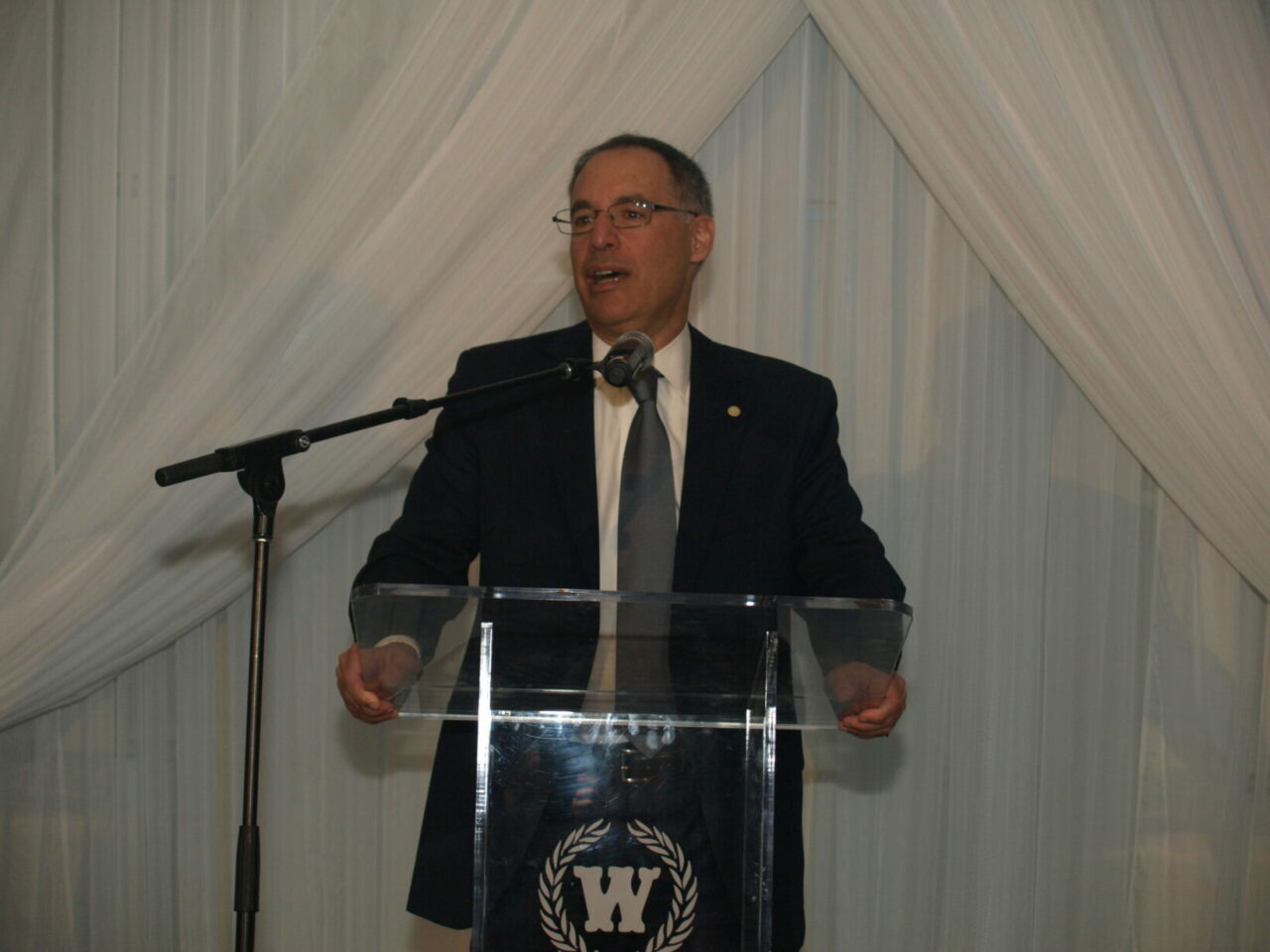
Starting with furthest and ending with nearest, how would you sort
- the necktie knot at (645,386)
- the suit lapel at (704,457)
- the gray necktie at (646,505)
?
1. the suit lapel at (704,457)
2. the gray necktie at (646,505)
3. the necktie knot at (645,386)

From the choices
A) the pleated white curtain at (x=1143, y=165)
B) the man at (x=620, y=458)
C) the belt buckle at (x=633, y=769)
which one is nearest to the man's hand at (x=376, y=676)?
the belt buckle at (x=633, y=769)

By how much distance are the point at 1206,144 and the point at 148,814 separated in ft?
9.01

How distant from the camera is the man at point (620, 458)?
2238 mm

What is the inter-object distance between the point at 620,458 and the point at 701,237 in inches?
21.3

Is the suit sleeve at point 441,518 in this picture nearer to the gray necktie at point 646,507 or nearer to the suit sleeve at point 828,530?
the gray necktie at point 646,507

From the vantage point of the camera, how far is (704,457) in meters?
2.30

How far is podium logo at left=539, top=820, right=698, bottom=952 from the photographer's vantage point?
150 cm

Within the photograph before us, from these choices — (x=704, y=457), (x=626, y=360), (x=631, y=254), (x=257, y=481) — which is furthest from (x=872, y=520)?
(x=257, y=481)

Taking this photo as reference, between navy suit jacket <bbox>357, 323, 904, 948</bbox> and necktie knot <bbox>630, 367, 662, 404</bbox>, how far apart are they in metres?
0.12

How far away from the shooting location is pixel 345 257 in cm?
274

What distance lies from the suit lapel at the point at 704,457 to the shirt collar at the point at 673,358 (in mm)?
40

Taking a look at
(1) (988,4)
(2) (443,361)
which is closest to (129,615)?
(2) (443,361)

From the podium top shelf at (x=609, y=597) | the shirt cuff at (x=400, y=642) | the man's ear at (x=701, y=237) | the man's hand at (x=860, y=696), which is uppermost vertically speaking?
the man's ear at (x=701, y=237)

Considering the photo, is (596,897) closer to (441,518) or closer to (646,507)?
(646,507)
